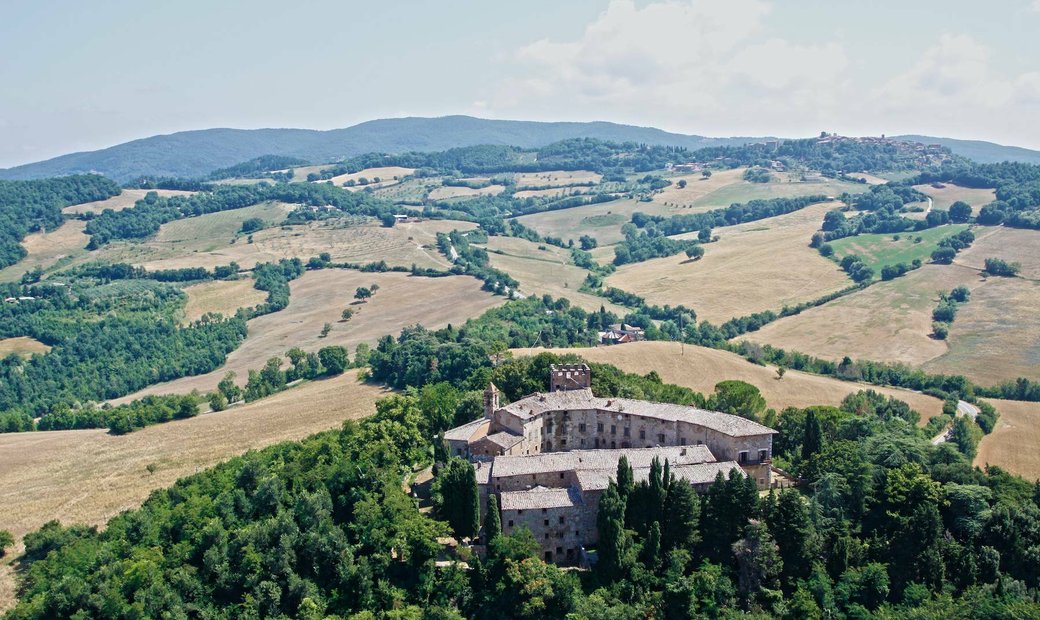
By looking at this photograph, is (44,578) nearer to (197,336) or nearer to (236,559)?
(236,559)

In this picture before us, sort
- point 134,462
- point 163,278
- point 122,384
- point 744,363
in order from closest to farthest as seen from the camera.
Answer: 1. point 134,462
2. point 744,363
3. point 122,384
4. point 163,278

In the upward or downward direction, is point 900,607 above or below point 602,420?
below

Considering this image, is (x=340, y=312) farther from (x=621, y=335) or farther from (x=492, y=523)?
(x=492, y=523)

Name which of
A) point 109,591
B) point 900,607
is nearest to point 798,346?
point 900,607

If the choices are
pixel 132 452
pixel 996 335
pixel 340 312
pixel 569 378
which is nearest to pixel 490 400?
pixel 569 378

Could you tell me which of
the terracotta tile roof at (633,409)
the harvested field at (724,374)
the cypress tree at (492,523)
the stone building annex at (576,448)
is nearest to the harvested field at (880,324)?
the harvested field at (724,374)

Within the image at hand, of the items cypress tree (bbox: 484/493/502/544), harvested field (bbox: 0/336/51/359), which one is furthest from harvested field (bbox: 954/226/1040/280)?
harvested field (bbox: 0/336/51/359)

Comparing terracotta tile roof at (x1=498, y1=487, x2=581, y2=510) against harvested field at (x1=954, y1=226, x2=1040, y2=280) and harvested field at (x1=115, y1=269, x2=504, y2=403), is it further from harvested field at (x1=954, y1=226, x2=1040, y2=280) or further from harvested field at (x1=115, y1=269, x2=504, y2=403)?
harvested field at (x1=954, y1=226, x2=1040, y2=280)
